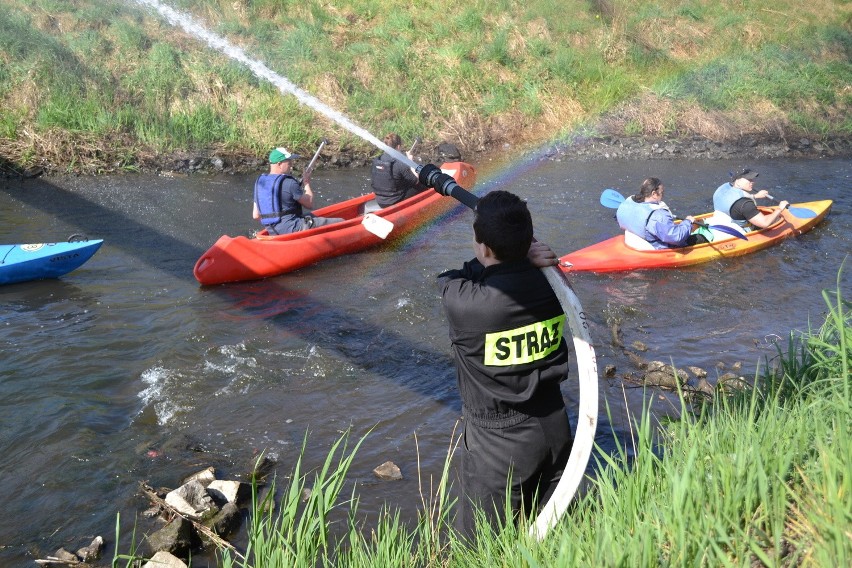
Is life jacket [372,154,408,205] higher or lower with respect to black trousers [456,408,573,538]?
lower

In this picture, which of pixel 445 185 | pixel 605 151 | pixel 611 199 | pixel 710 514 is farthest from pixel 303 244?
pixel 605 151

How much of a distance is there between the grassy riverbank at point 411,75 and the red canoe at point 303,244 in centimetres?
463

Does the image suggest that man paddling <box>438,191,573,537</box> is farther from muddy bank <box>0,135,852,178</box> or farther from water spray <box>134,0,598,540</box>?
muddy bank <box>0,135,852,178</box>

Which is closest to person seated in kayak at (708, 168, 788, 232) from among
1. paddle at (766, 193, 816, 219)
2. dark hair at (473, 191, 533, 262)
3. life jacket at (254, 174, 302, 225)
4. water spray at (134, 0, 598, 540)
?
paddle at (766, 193, 816, 219)

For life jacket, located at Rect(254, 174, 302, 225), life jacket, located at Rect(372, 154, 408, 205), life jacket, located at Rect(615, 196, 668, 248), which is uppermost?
life jacket, located at Rect(254, 174, 302, 225)

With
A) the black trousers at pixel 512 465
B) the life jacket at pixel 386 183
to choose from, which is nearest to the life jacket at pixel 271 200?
the life jacket at pixel 386 183

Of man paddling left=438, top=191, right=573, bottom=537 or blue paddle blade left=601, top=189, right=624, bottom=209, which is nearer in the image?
man paddling left=438, top=191, right=573, bottom=537

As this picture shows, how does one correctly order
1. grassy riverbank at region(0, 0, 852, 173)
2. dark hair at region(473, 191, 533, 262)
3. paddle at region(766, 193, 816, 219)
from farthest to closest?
grassy riverbank at region(0, 0, 852, 173)
paddle at region(766, 193, 816, 219)
dark hair at region(473, 191, 533, 262)

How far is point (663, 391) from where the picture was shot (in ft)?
20.5

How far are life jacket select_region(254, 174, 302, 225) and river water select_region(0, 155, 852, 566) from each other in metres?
0.83

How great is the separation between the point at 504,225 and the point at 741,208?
8421 mm

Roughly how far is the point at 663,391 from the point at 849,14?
2523cm

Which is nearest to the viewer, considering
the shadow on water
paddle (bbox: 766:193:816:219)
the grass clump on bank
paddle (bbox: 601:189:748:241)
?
the grass clump on bank

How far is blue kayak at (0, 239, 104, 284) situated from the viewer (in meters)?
8.65
